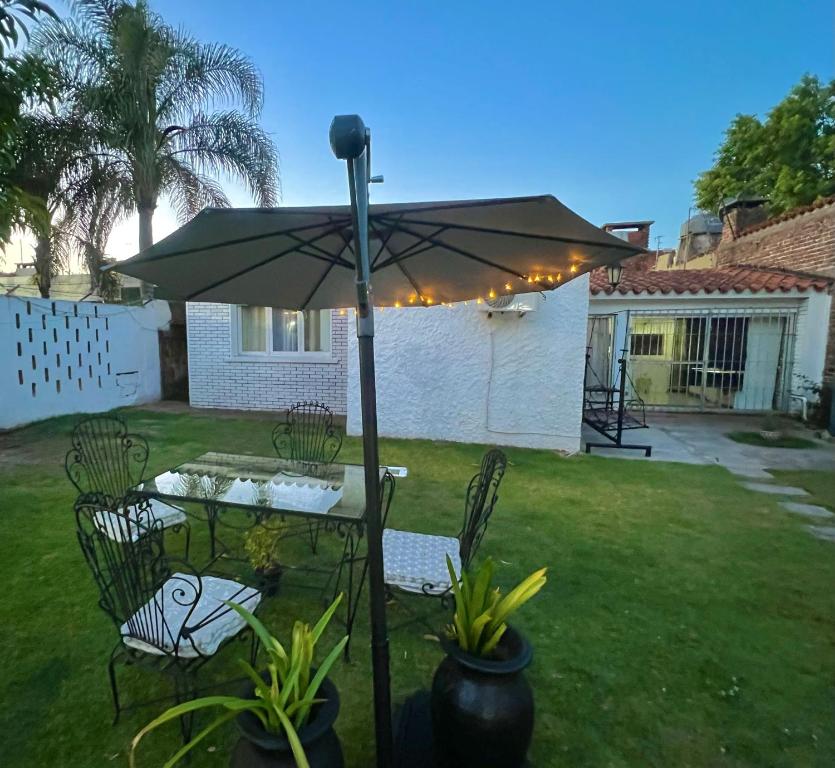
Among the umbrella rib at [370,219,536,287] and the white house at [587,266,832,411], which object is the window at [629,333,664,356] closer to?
the white house at [587,266,832,411]

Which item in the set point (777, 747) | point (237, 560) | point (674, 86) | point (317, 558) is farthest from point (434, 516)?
point (674, 86)

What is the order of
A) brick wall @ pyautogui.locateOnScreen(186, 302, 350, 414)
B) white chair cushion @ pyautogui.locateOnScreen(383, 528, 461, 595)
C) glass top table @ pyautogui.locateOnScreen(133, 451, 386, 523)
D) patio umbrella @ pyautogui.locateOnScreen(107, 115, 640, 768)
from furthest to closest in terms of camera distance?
brick wall @ pyautogui.locateOnScreen(186, 302, 350, 414), glass top table @ pyautogui.locateOnScreen(133, 451, 386, 523), white chair cushion @ pyautogui.locateOnScreen(383, 528, 461, 595), patio umbrella @ pyautogui.locateOnScreen(107, 115, 640, 768)

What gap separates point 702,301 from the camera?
9.41 meters

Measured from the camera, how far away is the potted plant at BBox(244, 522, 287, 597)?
275 cm

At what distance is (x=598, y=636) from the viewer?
2.62 metres

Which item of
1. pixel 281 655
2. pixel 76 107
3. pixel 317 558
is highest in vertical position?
pixel 76 107

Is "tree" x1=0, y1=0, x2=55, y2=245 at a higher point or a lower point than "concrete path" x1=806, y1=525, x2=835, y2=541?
higher

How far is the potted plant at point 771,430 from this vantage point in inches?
291

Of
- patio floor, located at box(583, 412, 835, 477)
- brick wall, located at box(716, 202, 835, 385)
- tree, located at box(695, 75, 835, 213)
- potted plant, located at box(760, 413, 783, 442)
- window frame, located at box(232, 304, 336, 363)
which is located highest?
tree, located at box(695, 75, 835, 213)

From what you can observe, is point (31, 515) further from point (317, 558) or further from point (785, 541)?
point (785, 541)

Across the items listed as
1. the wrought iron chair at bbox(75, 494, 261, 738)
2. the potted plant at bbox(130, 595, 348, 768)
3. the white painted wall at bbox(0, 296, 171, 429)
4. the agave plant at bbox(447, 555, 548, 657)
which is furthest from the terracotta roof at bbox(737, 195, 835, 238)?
the white painted wall at bbox(0, 296, 171, 429)

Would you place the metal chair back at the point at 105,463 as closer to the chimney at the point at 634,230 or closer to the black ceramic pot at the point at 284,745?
the black ceramic pot at the point at 284,745

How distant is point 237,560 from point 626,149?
12.8m

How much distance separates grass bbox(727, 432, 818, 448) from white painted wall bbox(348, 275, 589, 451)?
127 inches
